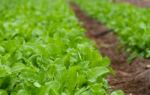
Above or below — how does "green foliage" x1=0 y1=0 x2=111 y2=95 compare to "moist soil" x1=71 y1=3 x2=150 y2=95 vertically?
above

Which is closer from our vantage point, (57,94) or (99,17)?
(57,94)

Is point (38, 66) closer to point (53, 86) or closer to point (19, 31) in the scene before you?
point (53, 86)

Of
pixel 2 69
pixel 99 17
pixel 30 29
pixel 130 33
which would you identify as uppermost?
pixel 2 69

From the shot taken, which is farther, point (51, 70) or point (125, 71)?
point (125, 71)

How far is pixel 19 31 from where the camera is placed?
661cm

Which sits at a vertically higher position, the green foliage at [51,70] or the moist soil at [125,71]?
the green foliage at [51,70]

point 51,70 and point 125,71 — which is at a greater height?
point 51,70

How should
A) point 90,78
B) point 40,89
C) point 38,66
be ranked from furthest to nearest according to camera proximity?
point 38,66
point 90,78
point 40,89

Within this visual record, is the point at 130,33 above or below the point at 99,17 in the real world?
above

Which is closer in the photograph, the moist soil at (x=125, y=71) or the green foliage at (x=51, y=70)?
the green foliage at (x=51, y=70)

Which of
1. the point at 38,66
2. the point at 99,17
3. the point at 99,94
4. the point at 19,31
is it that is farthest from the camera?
the point at 99,17

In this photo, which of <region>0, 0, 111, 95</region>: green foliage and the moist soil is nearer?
<region>0, 0, 111, 95</region>: green foliage

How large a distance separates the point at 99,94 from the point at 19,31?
305 cm

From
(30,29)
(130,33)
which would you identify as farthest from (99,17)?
(30,29)
